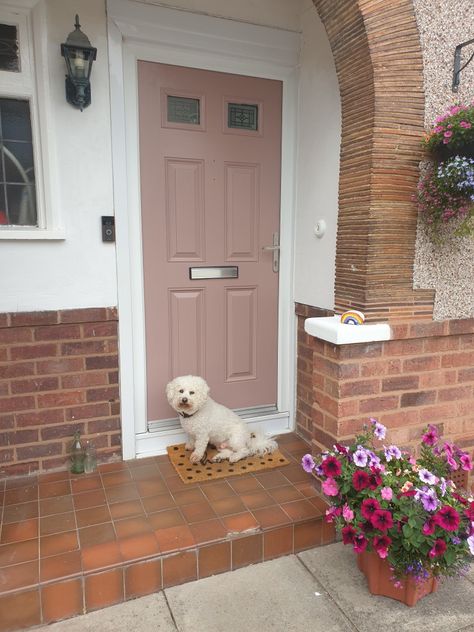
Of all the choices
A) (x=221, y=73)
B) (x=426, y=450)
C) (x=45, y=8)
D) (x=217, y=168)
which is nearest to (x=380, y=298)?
(x=426, y=450)

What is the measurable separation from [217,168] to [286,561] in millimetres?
2189

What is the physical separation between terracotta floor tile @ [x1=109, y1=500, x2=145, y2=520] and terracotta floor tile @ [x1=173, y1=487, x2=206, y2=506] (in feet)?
0.62

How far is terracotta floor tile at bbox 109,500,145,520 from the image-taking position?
2293mm

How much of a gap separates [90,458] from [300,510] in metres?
1.22

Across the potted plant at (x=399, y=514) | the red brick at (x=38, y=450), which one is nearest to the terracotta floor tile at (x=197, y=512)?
the potted plant at (x=399, y=514)

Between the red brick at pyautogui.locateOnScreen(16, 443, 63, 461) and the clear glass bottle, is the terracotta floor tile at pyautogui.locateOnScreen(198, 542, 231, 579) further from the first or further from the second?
the red brick at pyautogui.locateOnScreen(16, 443, 63, 461)

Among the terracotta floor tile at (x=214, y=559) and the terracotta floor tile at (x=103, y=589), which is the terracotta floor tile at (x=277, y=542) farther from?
the terracotta floor tile at (x=103, y=589)

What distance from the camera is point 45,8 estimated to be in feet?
7.77

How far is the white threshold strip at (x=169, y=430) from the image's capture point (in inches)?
114

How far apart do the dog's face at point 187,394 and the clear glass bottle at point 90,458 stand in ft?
1.89

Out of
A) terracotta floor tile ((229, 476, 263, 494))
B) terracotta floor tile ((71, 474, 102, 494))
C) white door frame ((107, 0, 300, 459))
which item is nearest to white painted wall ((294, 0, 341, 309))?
white door frame ((107, 0, 300, 459))

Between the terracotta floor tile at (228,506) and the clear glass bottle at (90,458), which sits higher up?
the clear glass bottle at (90,458)

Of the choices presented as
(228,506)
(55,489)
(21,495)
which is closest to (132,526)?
(228,506)

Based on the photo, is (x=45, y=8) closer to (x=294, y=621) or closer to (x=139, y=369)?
(x=139, y=369)
